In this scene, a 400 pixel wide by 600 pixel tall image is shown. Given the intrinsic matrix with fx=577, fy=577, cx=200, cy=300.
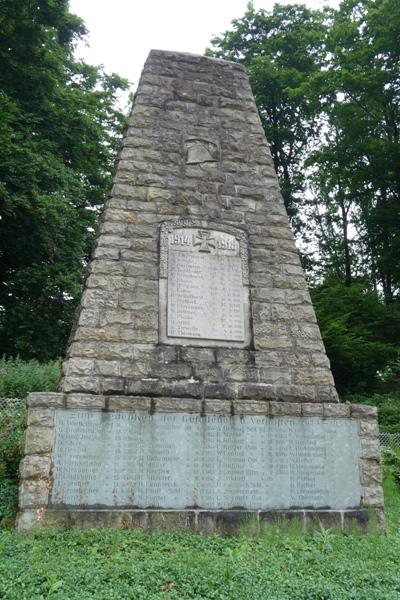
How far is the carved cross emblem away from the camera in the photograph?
586cm

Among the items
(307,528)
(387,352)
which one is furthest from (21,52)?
(307,528)

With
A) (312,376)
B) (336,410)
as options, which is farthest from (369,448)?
(312,376)

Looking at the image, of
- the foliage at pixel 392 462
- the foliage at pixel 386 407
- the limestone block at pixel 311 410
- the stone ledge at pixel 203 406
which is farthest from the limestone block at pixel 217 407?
the foliage at pixel 386 407

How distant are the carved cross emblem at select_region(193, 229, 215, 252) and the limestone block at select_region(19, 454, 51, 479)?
250cm

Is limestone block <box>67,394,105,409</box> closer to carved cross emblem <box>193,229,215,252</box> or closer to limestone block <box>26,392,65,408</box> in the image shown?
limestone block <box>26,392,65,408</box>

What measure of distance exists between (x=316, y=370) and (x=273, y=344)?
504 mm

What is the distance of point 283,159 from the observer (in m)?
21.3

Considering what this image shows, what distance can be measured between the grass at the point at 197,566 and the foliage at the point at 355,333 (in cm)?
892

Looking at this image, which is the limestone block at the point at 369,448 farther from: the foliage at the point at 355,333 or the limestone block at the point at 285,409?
the foliage at the point at 355,333

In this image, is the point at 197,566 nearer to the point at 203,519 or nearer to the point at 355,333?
the point at 203,519

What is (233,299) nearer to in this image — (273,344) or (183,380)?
(273,344)

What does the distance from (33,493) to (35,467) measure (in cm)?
20

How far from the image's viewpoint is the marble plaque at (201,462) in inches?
187

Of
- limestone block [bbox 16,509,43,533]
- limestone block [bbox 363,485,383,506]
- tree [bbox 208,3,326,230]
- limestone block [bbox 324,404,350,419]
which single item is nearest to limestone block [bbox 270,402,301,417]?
limestone block [bbox 324,404,350,419]
